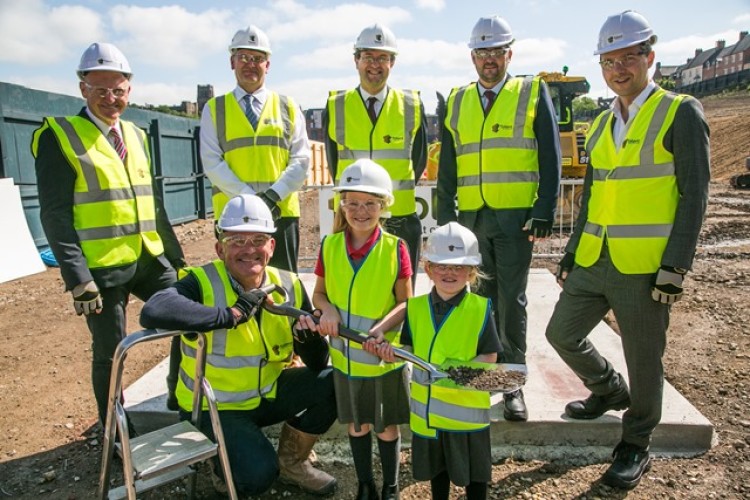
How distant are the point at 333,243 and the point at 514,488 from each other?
180 cm

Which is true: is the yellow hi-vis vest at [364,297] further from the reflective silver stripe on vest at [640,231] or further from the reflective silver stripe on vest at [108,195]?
the reflective silver stripe on vest at [108,195]

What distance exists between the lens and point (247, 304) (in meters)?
2.86

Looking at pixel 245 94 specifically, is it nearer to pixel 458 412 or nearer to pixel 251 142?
pixel 251 142

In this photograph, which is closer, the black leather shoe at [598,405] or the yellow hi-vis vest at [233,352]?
the yellow hi-vis vest at [233,352]

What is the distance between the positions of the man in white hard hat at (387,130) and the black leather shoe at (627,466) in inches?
71.2

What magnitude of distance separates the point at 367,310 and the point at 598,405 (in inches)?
71.6

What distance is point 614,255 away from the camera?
328 cm

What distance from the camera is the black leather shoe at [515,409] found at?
376 centimetres

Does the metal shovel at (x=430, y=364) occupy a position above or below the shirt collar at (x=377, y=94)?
below

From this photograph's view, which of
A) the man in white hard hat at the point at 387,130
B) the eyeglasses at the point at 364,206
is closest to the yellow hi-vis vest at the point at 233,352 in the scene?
the eyeglasses at the point at 364,206

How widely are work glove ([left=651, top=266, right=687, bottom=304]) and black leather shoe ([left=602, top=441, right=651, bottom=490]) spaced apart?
3.14 ft

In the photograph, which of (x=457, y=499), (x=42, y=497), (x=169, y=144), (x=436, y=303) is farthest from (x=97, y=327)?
(x=169, y=144)

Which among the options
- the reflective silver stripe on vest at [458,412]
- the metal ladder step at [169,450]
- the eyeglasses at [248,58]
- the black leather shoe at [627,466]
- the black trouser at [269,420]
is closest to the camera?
the metal ladder step at [169,450]

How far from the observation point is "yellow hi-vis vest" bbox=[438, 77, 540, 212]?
385 centimetres
